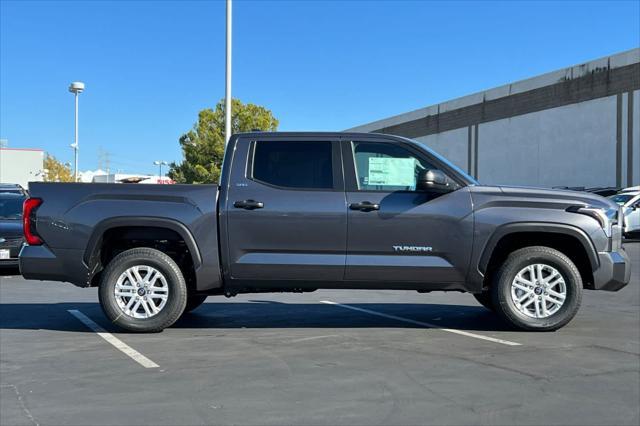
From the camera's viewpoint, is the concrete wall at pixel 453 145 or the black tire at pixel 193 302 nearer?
the black tire at pixel 193 302

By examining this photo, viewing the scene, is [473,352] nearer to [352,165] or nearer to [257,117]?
[352,165]

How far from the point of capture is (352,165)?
22.8 feet

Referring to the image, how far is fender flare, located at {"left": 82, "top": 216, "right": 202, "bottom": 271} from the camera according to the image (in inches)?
267

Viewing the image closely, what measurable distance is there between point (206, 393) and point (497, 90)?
4449 cm

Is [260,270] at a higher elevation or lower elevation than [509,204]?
lower

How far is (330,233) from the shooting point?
6.73 meters

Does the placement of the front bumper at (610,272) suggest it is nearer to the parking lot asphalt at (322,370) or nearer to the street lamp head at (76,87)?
the parking lot asphalt at (322,370)

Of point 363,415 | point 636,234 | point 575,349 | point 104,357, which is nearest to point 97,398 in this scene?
point 104,357

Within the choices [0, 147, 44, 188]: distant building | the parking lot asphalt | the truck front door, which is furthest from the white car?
[0, 147, 44, 188]: distant building

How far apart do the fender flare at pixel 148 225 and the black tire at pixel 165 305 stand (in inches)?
10.8

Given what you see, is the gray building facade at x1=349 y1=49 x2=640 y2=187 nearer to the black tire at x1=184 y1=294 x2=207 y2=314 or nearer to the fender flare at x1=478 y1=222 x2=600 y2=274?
the fender flare at x1=478 y1=222 x2=600 y2=274

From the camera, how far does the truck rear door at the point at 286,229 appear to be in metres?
6.73

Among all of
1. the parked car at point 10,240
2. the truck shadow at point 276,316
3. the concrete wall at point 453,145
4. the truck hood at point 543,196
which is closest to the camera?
the truck hood at point 543,196

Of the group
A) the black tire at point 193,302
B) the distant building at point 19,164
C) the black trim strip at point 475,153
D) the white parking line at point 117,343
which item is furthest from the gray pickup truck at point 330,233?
the distant building at point 19,164
